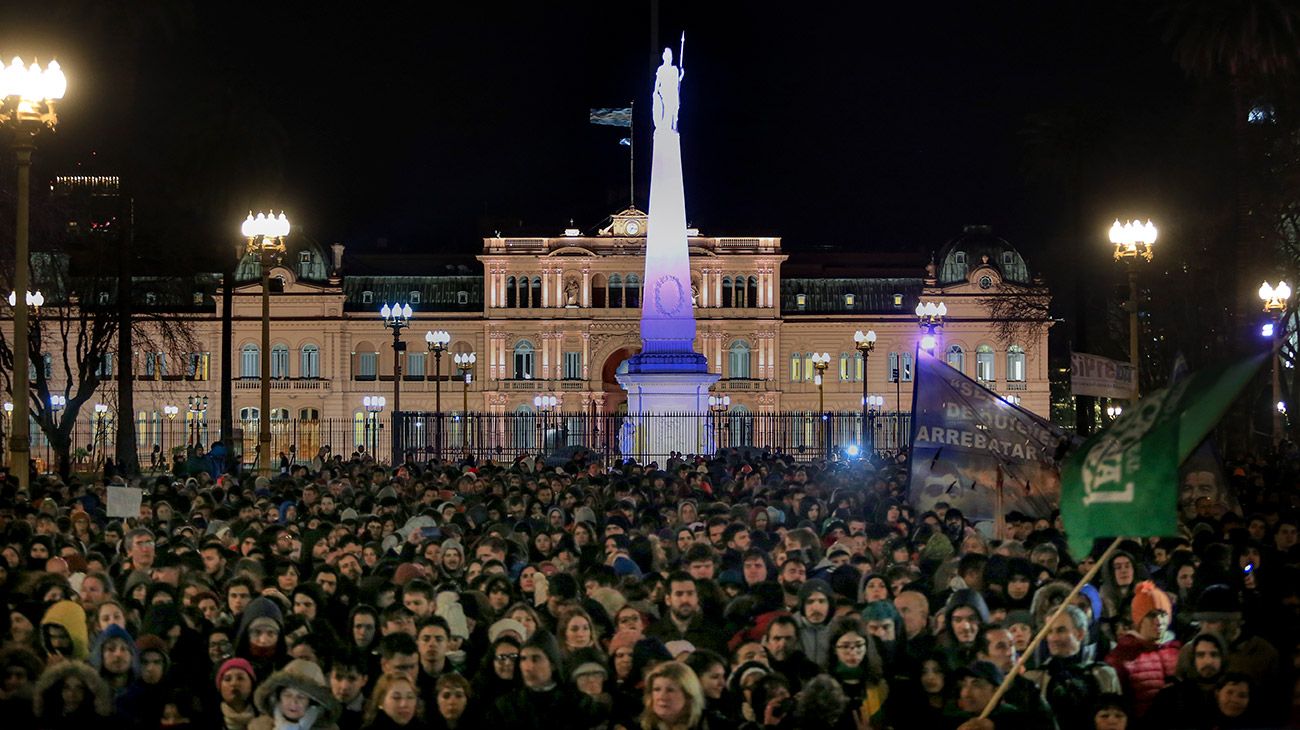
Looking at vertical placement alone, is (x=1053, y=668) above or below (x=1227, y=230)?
below

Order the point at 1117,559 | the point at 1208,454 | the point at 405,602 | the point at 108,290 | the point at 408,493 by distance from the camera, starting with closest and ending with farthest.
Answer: the point at 405,602 → the point at 1117,559 → the point at 1208,454 → the point at 408,493 → the point at 108,290

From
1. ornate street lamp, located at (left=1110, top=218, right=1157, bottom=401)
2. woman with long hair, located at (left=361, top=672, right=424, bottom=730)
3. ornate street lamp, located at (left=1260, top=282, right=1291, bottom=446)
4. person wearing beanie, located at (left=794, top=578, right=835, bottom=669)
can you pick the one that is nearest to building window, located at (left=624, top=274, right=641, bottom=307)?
ornate street lamp, located at (left=1260, top=282, right=1291, bottom=446)

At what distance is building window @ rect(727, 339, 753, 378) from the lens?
329ft

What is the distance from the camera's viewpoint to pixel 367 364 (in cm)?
9819

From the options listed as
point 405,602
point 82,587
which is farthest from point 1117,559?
point 82,587

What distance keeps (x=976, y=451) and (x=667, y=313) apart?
2680cm

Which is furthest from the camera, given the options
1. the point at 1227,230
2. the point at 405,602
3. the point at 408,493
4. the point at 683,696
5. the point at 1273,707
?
the point at 1227,230

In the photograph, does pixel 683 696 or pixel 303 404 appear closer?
pixel 683 696

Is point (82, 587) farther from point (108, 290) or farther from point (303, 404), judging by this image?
point (303, 404)

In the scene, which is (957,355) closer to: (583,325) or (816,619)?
(583,325)

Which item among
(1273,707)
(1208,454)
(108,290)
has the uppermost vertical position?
(108,290)

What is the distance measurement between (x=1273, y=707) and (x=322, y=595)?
594cm

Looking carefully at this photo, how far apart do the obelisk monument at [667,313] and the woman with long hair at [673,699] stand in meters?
37.7

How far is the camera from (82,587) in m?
12.9
